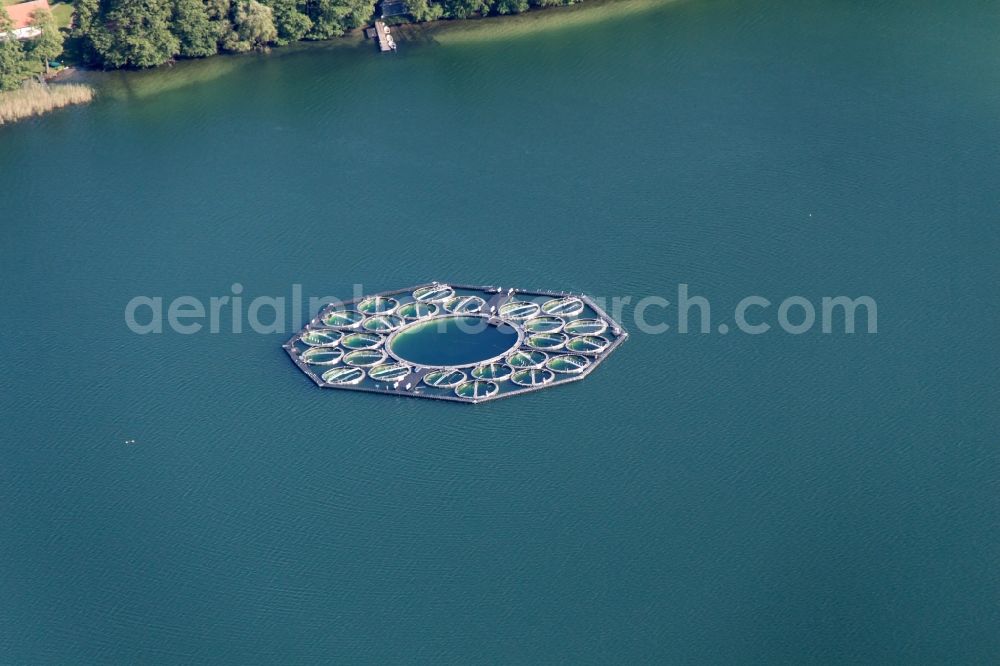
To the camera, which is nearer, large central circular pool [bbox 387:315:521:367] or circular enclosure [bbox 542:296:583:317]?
large central circular pool [bbox 387:315:521:367]

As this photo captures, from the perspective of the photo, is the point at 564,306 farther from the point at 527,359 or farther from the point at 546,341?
the point at 527,359

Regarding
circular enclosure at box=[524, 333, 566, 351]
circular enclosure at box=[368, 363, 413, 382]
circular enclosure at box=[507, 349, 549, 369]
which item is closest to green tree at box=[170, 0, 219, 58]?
circular enclosure at box=[368, 363, 413, 382]

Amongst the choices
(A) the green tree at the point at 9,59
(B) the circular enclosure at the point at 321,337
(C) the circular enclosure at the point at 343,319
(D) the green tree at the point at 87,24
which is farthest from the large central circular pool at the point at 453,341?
(D) the green tree at the point at 87,24

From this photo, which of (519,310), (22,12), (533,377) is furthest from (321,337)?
(22,12)

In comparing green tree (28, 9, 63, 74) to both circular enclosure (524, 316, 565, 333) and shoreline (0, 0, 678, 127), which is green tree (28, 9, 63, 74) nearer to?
shoreline (0, 0, 678, 127)

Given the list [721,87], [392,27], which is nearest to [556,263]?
[721,87]

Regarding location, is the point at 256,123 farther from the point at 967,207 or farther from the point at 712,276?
the point at 967,207

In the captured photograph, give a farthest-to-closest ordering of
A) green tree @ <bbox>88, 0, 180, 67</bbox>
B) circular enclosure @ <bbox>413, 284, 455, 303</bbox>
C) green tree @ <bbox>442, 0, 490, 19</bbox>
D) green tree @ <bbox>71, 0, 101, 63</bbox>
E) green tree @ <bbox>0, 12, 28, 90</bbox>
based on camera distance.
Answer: green tree @ <bbox>442, 0, 490, 19</bbox>
green tree @ <bbox>71, 0, 101, 63</bbox>
green tree @ <bbox>88, 0, 180, 67</bbox>
green tree @ <bbox>0, 12, 28, 90</bbox>
circular enclosure @ <bbox>413, 284, 455, 303</bbox>

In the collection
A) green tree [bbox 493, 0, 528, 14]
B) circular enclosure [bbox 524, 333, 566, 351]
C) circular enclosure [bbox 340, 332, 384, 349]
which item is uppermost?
green tree [bbox 493, 0, 528, 14]
